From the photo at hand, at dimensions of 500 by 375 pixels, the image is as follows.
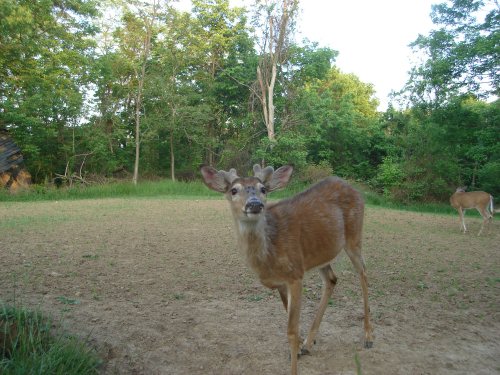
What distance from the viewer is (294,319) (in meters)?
3.42

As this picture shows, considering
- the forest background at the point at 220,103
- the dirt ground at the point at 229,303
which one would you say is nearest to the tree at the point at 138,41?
the forest background at the point at 220,103

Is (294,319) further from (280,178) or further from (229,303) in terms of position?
(229,303)

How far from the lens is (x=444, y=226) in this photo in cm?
1208

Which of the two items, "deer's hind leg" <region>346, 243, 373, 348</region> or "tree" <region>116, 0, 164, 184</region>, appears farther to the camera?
"tree" <region>116, 0, 164, 184</region>

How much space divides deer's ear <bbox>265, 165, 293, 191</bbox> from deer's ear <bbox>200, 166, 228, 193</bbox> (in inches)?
17.2

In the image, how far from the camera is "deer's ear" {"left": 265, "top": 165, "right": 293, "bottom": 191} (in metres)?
3.98

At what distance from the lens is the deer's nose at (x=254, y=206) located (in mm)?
3418

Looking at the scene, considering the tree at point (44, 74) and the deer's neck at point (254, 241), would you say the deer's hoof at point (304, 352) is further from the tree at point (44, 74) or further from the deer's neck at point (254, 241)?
the tree at point (44, 74)

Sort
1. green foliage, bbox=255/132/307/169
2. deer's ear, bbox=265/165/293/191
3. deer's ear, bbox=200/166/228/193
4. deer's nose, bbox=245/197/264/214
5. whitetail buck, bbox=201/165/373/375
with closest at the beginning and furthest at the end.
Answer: deer's nose, bbox=245/197/264/214 → whitetail buck, bbox=201/165/373/375 → deer's ear, bbox=200/166/228/193 → deer's ear, bbox=265/165/293/191 → green foliage, bbox=255/132/307/169

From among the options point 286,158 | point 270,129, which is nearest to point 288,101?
point 270,129

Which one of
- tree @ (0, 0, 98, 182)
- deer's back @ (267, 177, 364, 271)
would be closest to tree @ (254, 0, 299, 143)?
tree @ (0, 0, 98, 182)

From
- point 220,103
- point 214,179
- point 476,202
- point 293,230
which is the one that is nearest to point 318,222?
point 293,230

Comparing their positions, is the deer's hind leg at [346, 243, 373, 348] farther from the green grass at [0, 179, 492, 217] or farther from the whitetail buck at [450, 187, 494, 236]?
the green grass at [0, 179, 492, 217]

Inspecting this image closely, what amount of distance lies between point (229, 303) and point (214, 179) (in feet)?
5.59
